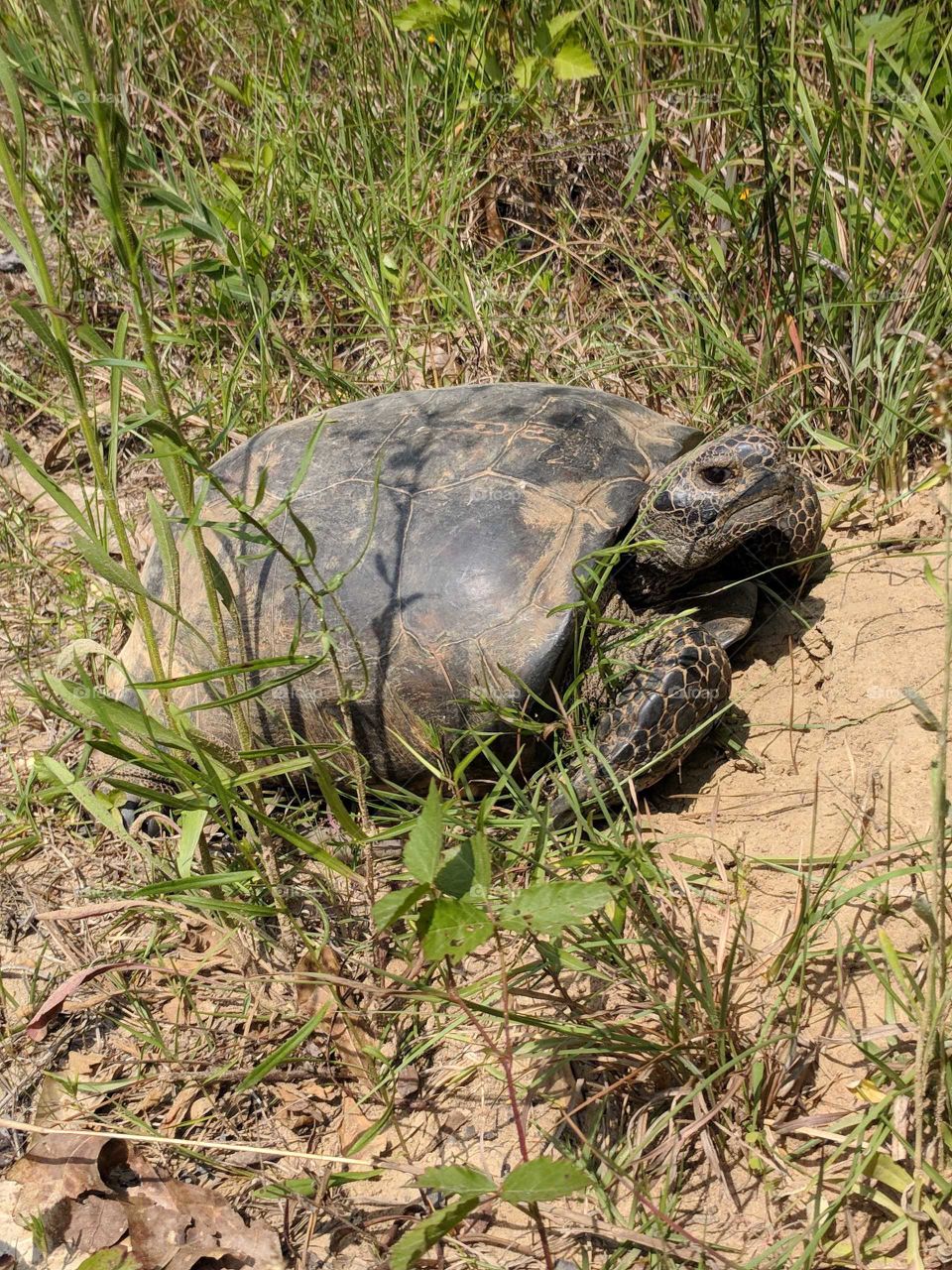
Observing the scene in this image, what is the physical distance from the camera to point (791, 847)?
9.75 feet

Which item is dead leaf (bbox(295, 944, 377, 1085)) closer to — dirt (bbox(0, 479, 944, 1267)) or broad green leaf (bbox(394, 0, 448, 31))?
dirt (bbox(0, 479, 944, 1267))

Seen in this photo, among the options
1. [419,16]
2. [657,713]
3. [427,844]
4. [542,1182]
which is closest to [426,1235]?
[542,1182]

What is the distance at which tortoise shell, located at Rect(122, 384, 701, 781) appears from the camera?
130 inches

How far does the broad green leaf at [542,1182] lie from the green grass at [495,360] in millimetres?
233

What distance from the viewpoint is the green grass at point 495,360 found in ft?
7.73

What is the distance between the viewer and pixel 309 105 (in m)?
5.20

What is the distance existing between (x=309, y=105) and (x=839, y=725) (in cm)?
376

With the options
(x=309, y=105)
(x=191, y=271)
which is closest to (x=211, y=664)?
(x=191, y=271)

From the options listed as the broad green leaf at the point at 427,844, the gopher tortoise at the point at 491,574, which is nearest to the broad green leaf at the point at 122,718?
the gopher tortoise at the point at 491,574

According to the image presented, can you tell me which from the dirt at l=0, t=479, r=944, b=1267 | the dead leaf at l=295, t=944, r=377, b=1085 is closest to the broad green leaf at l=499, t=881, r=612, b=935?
the dirt at l=0, t=479, r=944, b=1267

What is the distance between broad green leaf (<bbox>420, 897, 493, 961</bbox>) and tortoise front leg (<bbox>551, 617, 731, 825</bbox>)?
1129 mm

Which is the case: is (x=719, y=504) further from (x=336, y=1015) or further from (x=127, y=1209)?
(x=127, y=1209)

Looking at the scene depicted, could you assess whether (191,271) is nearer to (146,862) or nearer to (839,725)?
(146,862)

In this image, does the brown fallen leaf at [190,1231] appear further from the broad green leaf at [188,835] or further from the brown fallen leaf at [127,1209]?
the broad green leaf at [188,835]
